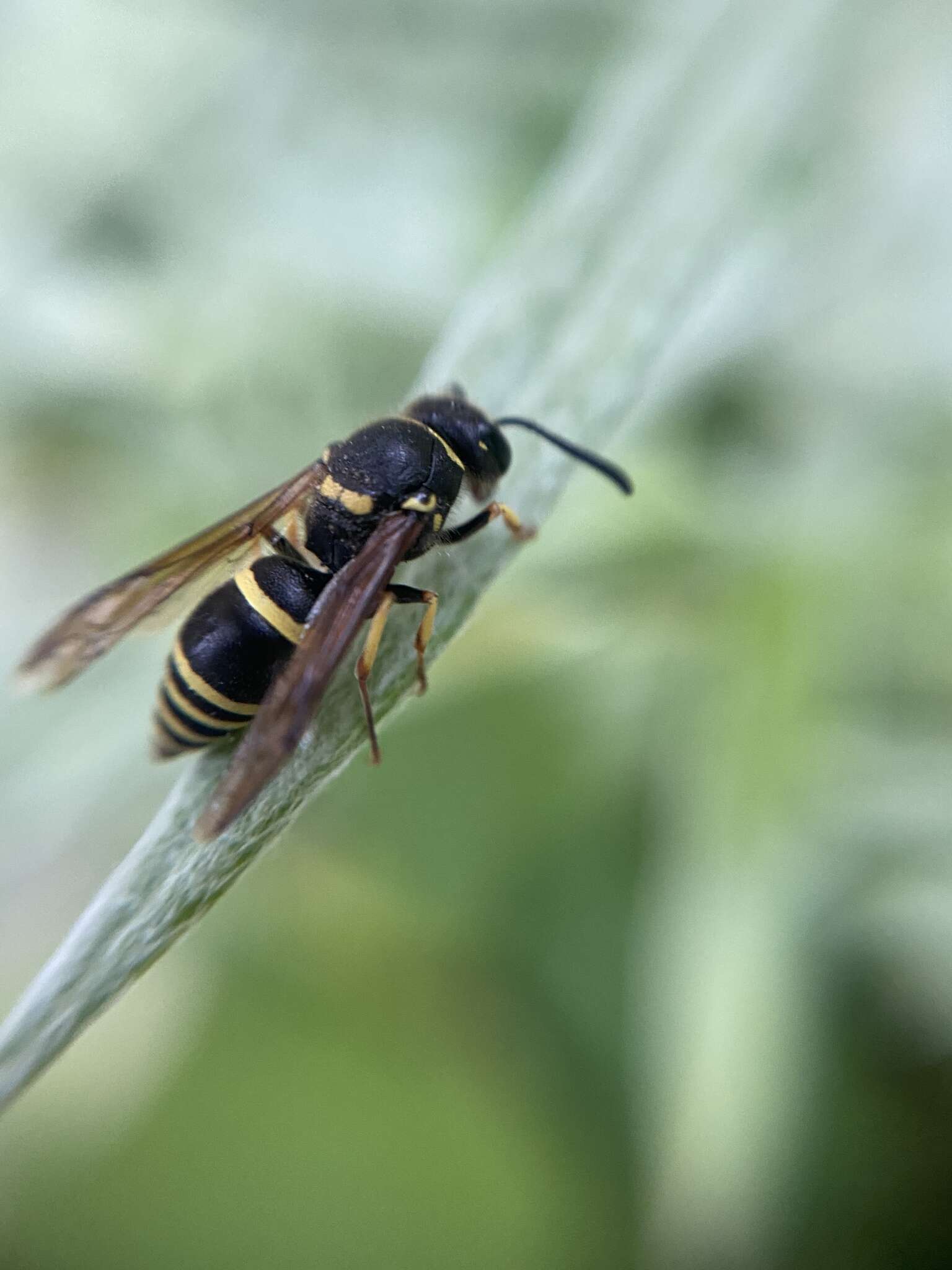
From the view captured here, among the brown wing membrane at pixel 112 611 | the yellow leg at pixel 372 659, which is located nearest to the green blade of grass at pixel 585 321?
the yellow leg at pixel 372 659

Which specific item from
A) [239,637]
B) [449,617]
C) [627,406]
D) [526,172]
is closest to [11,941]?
[239,637]

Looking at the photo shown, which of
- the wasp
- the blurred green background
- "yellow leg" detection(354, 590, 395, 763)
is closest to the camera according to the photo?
"yellow leg" detection(354, 590, 395, 763)

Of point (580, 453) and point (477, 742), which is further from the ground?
point (580, 453)

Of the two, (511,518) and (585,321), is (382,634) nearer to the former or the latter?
(511,518)

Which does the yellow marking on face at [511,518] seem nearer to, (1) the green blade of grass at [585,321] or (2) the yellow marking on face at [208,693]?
(1) the green blade of grass at [585,321]

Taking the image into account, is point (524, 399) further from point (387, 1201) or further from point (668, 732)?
point (387, 1201)

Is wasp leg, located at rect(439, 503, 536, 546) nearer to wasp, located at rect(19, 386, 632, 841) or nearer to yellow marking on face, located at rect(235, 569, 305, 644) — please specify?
wasp, located at rect(19, 386, 632, 841)

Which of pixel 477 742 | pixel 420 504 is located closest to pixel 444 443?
pixel 420 504

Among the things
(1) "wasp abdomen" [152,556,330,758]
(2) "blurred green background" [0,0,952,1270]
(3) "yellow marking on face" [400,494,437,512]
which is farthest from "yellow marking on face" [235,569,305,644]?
(2) "blurred green background" [0,0,952,1270]
